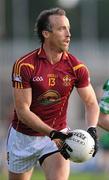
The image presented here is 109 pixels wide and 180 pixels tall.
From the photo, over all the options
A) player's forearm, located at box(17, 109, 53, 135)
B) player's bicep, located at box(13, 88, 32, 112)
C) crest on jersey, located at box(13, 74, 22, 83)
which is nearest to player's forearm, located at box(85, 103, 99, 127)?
player's forearm, located at box(17, 109, 53, 135)

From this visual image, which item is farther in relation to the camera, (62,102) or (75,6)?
(75,6)

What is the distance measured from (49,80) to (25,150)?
86cm

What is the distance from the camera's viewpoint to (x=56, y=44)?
376 inches

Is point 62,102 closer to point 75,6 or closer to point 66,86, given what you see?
point 66,86

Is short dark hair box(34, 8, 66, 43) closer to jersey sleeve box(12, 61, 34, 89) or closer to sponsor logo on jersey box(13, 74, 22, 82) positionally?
jersey sleeve box(12, 61, 34, 89)

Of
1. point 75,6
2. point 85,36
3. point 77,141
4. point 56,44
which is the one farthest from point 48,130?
point 75,6

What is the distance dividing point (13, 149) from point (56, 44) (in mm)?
1279

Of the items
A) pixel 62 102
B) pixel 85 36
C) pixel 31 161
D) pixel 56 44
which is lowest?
pixel 85 36

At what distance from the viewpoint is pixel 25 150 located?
9.89 metres

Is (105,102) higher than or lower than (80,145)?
higher

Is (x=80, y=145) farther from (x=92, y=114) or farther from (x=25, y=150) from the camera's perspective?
(x=25, y=150)

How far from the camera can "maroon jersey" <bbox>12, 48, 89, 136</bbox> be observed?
9.41m

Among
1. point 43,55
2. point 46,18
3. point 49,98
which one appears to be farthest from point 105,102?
point 46,18

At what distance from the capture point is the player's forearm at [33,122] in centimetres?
933
